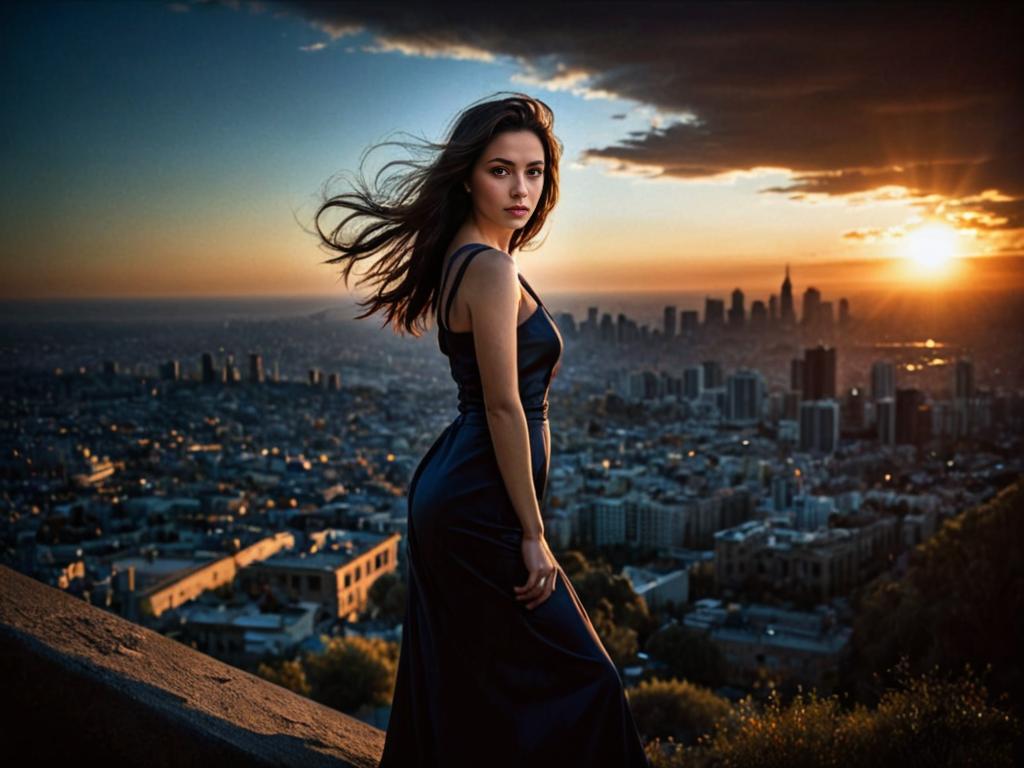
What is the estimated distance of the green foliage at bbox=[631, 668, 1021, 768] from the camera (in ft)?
7.52

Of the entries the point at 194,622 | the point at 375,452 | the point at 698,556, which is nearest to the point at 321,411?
the point at 375,452

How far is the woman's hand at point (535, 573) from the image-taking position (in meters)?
1.12

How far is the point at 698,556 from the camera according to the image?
719 inches

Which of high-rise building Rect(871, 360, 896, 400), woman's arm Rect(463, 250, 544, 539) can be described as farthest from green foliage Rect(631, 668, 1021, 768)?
high-rise building Rect(871, 360, 896, 400)

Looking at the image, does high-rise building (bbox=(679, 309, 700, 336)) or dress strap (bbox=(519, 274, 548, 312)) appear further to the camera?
high-rise building (bbox=(679, 309, 700, 336))

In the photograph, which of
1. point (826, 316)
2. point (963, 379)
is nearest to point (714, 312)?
point (826, 316)

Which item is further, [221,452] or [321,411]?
[321,411]

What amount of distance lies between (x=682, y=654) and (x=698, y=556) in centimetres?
865

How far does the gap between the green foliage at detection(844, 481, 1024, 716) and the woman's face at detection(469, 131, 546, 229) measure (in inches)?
119

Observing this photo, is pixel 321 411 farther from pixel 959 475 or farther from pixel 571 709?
pixel 571 709

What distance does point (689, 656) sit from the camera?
384 inches

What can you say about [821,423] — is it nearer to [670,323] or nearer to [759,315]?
[759,315]

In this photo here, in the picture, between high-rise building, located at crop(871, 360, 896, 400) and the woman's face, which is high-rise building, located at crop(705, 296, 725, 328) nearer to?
high-rise building, located at crop(871, 360, 896, 400)

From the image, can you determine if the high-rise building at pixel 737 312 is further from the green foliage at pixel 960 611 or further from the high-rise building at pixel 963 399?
the green foliage at pixel 960 611
